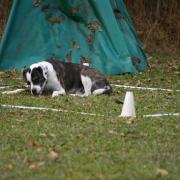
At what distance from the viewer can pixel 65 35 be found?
18766mm

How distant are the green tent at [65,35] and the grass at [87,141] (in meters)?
5.67

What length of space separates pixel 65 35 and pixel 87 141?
1045cm

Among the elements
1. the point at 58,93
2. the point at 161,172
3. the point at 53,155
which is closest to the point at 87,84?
the point at 58,93

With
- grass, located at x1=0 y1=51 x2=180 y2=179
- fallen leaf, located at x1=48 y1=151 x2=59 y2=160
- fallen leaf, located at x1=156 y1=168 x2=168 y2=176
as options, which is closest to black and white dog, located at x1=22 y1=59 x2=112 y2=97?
grass, located at x1=0 y1=51 x2=180 y2=179

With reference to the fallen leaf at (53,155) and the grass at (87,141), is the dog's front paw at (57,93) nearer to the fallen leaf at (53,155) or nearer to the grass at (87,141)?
the grass at (87,141)

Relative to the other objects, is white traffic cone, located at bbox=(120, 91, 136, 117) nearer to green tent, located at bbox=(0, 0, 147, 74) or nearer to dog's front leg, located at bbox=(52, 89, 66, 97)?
dog's front leg, located at bbox=(52, 89, 66, 97)

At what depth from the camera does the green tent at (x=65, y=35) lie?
18594mm

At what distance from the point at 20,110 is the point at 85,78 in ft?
9.50

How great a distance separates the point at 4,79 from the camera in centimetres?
1669

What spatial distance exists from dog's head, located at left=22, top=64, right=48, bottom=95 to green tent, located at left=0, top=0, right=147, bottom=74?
16.6 ft

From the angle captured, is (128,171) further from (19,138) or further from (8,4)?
(8,4)

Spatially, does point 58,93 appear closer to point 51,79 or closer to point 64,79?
point 51,79

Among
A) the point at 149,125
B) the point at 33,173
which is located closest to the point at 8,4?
the point at 149,125

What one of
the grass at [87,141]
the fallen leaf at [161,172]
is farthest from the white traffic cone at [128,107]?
the fallen leaf at [161,172]
